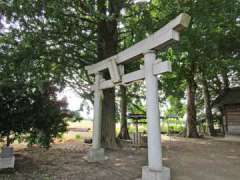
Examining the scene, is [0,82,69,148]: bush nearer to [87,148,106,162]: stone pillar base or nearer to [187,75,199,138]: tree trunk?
[87,148,106,162]: stone pillar base

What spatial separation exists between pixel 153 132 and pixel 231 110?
51.6 feet

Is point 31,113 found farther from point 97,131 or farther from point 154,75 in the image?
point 154,75

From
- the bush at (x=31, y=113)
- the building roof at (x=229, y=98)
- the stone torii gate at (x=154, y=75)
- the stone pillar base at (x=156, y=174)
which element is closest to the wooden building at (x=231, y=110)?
the building roof at (x=229, y=98)

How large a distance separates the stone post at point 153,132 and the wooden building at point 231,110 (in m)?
14.3

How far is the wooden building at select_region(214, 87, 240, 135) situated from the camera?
1848 cm

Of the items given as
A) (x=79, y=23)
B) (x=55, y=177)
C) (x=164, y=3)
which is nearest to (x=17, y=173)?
(x=55, y=177)

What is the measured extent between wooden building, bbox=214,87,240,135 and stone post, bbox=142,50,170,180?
47.0 feet

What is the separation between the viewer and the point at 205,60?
517 inches

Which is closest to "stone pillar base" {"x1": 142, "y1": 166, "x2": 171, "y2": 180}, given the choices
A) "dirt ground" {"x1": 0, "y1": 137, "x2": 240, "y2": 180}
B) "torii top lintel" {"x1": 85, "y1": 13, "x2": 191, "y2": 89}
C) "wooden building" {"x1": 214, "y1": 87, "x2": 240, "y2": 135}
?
"dirt ground" {"x1": 0, "y1": 137, "x2": 240, "y2": 180}

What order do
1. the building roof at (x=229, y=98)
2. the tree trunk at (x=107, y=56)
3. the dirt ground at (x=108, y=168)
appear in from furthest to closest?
the building roof at (x=229, y=98), the tree trunk at (x=107, y=56), the dirt ground at (x=108, y=168)

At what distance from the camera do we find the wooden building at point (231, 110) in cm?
1848

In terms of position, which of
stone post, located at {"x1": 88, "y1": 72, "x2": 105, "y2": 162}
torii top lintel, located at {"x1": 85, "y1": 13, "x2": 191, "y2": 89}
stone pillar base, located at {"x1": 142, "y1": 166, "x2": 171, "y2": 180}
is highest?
torii top lintel, located at {"x1": 85, "y1": 13, "x2": 191, "y2": 89}

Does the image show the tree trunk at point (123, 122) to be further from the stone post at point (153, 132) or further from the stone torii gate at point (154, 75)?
the stone post at point (153, 132)

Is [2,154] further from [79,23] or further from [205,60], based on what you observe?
[205,60]
